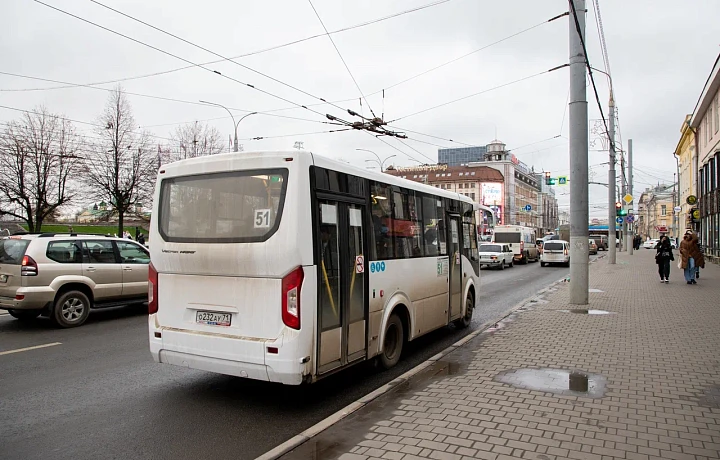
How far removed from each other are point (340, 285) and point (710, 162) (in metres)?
31.2

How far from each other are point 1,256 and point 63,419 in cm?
624

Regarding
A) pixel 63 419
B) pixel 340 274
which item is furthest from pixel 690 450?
pixel 63 419

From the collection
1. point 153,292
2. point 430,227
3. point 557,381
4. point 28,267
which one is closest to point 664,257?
point 430,227

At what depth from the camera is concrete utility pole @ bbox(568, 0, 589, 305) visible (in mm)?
12109

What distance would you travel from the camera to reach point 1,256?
964 centimetres

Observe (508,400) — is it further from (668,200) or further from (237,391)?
(668,200)

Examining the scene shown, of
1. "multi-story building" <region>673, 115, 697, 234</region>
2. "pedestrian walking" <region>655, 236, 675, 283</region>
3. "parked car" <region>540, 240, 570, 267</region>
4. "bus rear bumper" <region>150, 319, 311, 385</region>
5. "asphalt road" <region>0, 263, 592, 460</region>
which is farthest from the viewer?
"multi-story building" <region>673, 115, 697, 234</region>

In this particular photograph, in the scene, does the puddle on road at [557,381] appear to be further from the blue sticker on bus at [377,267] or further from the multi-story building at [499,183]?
→ the multi-story building at [499,183]

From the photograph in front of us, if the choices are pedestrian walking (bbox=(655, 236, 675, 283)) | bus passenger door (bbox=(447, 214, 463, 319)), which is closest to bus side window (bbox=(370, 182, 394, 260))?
bus passenger door (bbox=(447, 214, 463, 319))

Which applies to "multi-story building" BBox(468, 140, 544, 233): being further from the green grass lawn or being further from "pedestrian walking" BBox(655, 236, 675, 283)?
"pedestrian walking" BBox(655, 236, 675, 283)

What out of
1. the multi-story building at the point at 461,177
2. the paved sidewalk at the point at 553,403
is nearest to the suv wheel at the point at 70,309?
the paved sidewalk at the point at 553,403

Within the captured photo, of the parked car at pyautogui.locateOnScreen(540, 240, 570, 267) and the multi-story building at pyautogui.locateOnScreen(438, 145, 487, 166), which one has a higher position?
the multi-story building at pyautogui.locateOnScreen(438, 145, 487, 166)

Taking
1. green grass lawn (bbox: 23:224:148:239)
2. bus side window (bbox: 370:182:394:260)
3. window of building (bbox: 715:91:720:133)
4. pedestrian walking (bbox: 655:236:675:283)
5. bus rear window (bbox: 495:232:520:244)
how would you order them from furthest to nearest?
green grass lawn (bbox: 23:224:148:239) → bus rear window (bbox: 495:232:520:244) → window of building (bbox: 715:91:720:133) → pedestrian walking (bbox: 655:236:675:283) → bus side window (bbox: 370:182:394:260)

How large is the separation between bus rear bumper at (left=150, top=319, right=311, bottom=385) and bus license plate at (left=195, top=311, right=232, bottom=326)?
0.48ft
